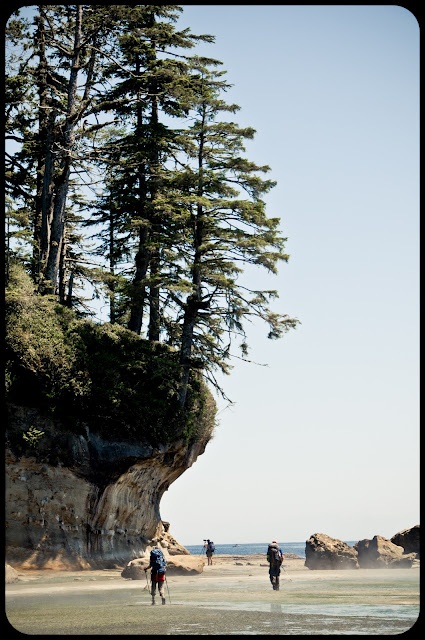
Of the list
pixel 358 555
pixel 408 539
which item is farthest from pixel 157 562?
pixel 408 539

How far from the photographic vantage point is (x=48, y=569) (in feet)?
96.1

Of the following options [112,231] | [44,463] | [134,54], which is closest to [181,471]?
[44,463]

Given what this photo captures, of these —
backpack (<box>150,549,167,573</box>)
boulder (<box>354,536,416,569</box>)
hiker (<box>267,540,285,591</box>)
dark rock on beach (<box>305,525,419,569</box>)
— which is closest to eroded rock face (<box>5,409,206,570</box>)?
hiker (<box>267,540,285,591</box>)

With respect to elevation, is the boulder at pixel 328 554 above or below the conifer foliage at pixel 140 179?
below

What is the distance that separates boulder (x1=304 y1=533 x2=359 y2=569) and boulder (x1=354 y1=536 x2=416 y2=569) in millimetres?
551

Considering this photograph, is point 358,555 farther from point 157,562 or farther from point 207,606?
point 207,606

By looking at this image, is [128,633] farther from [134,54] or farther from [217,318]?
[134,54]

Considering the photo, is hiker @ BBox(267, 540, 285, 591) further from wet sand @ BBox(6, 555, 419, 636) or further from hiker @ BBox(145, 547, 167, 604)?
hiker @ BBox(145, 547, 167, 604)

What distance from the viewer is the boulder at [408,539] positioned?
4488 centimetres

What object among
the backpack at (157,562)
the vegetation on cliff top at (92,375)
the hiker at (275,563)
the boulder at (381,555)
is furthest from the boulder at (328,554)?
the backpack at (157,562)

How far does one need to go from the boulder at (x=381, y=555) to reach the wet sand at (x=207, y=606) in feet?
39.5

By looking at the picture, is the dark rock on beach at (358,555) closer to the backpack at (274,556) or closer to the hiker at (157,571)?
the backpack at (274,556)

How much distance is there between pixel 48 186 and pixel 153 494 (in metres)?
15.5

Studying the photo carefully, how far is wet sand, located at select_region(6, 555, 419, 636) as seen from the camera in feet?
50.5
